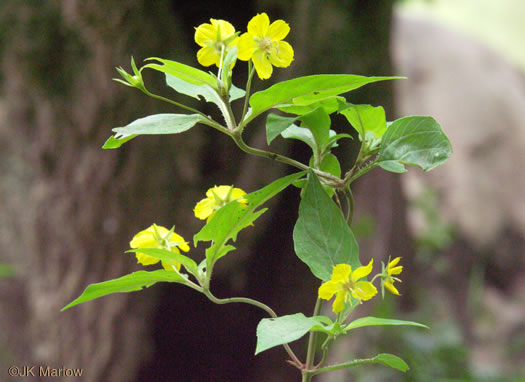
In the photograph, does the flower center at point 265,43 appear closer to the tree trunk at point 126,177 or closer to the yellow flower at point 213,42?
the yellow flower at point 213,42

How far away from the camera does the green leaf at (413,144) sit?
0.33 meters

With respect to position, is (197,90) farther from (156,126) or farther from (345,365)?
(345,365)

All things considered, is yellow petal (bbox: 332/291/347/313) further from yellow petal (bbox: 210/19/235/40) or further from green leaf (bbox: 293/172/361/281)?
yellow petal (bbox: 210/19/235/40)

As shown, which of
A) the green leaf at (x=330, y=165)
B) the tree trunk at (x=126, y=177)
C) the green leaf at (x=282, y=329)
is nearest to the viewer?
the green leaf at (x=282, y=329)

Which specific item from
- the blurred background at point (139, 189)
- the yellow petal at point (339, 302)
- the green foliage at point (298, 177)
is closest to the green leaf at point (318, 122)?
the green foliage at point (298, 177)

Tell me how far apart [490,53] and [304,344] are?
3.16 metres

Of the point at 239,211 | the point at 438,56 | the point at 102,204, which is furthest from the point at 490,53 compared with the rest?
the point at 239,211

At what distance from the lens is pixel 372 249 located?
6.97ft

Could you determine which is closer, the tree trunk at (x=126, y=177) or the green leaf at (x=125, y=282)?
the green leaf at (x=125, y=282)

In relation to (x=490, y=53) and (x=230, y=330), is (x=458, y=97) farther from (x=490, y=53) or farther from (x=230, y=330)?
(x=230, y=330)

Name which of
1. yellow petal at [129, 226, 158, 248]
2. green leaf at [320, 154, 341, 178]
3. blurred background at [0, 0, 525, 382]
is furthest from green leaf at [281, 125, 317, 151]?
blurred background at [0, 0, 525, 382]

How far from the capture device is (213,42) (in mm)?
347

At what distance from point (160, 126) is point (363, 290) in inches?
5.7

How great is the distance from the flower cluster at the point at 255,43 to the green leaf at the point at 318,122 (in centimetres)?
3
